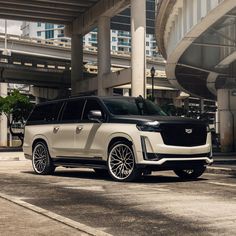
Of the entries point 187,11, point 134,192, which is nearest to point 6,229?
point 134,192

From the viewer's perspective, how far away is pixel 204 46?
32219mm

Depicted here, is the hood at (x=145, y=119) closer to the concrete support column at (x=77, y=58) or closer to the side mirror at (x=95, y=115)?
the side mirror at (x=95, y=115)

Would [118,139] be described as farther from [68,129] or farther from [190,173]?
[190,173]

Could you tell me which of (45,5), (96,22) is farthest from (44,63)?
(45,5)

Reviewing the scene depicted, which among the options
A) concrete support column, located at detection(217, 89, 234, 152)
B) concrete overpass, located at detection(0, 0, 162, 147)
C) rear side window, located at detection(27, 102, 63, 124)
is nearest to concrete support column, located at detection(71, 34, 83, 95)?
concrete overpass, located at detection(0, 0, 162, 147)

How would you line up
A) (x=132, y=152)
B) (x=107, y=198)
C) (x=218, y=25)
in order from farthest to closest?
(x=218, y=25) → (x=132, y=152) → (x=107, y=198)

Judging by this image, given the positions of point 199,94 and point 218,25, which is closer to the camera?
point 218,25

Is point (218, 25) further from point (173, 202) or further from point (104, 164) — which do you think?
point (173, 202)

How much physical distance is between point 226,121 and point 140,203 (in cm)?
2806

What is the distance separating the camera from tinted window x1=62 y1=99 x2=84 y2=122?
12.0 meters

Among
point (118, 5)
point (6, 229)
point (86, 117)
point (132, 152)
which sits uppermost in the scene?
point (118, 5)

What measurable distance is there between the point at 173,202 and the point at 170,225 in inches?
63.7

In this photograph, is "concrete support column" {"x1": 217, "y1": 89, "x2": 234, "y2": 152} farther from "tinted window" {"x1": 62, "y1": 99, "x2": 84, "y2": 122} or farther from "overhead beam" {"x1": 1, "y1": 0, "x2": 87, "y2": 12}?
"tinted window" {"x1": 62, "y1": 99, "x2": 84, "y2": 122}

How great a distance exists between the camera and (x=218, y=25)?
25094 mm
